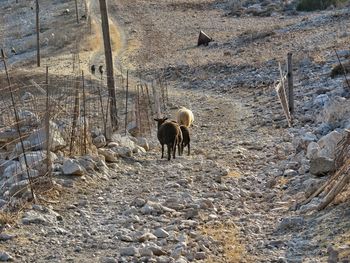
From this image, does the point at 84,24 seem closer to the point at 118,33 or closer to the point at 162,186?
the point at 118,33

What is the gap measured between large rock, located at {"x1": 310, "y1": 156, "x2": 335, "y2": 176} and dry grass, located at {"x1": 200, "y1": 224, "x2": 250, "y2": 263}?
220 centimetres

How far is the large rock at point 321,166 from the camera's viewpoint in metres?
11.1

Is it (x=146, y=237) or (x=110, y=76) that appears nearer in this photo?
(x=146, y=237)

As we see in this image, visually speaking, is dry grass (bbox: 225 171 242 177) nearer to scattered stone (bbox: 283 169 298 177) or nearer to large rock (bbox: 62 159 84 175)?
scattered stone (bbox: 283 169 298 177)

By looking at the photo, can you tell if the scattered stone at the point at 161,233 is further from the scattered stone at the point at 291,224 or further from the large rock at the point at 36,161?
the large rock at the point at 36,161

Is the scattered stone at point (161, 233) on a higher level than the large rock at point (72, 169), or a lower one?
higher

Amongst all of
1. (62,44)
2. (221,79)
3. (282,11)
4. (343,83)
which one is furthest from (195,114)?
(282,11)

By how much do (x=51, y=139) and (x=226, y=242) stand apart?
181 inches

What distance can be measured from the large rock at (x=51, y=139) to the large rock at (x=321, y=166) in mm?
4217

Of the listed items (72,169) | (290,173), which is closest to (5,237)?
(72,169)

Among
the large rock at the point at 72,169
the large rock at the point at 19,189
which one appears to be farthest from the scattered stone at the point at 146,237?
the large rock at the point at 72,169

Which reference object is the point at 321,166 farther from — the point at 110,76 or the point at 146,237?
the point at 110,76

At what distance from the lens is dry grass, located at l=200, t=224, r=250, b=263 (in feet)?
27.3

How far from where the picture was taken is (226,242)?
29.1 feet
